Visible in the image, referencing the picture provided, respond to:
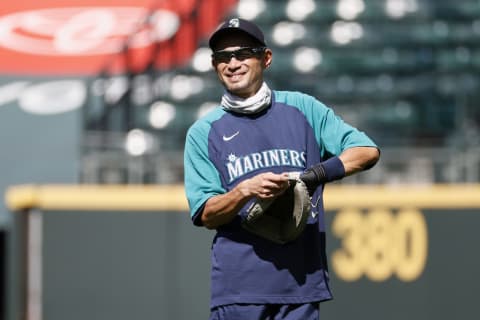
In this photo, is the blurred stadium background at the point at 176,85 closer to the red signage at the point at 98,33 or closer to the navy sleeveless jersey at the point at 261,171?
the red signage at the point at 98,33

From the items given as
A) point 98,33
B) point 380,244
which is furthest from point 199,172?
point 98,33

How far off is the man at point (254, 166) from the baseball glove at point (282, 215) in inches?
1.5

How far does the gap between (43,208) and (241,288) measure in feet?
11.3

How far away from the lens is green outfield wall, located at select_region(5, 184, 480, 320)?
6410 millimetres

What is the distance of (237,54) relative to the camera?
3.29 metres

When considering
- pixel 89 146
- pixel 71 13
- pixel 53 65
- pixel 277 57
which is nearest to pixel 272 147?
pixel 89 146

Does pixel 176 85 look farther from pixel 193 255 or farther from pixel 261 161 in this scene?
pixel 261 161

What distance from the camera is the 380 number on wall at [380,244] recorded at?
6.43m

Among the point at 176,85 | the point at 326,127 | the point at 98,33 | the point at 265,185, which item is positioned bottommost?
the point at 265,185

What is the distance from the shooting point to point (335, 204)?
21.2 ft

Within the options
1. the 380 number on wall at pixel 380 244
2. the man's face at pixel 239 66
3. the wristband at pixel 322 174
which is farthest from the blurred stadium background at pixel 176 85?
the wristband at pixel 322 174

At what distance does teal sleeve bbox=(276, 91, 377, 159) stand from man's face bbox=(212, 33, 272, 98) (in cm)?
17

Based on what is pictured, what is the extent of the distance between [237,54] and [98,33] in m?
6.67

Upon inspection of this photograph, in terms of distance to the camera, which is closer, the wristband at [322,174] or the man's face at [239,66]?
the wristband at [322,174]
